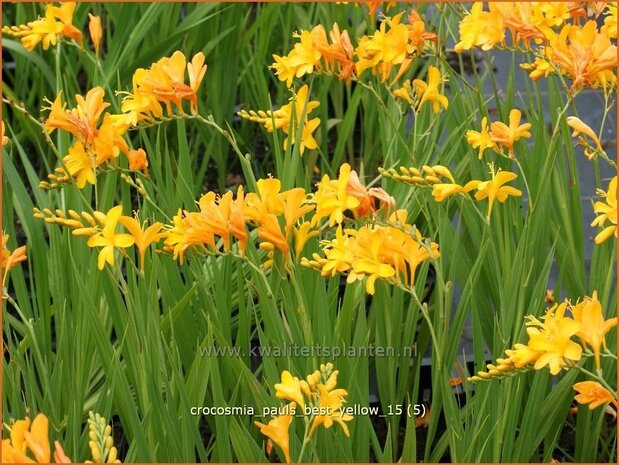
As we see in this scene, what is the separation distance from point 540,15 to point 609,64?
25 centimetres

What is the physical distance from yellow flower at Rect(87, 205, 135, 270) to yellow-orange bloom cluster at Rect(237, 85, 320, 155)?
39 cm

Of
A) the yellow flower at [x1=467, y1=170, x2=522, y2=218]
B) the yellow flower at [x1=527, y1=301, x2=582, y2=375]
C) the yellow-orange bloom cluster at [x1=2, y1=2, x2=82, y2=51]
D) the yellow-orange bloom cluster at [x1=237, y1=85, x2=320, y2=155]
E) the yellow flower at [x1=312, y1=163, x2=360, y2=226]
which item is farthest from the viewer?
the yellow-orange bloom cluster at [x1=2, y1=2, x2=82, y2=51]

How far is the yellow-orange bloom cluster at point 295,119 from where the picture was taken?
177cm

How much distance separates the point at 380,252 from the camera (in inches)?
51.8

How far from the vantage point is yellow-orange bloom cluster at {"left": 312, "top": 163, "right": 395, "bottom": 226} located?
4.41 ft

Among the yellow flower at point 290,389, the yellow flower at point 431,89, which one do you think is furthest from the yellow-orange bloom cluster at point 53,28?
the yellow flower at point 290,389

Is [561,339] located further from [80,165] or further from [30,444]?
[80,165]

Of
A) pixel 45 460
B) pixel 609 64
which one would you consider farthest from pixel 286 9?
pixel 45 460

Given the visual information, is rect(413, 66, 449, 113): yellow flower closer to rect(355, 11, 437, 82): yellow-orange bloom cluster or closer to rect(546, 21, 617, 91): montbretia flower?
rect(355, 11, 437, 82): yellow-orange bloom cluster

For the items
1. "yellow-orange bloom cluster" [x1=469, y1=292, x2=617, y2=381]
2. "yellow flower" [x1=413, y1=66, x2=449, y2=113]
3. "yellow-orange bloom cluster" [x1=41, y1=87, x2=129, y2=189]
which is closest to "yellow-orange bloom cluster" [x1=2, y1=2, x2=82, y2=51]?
"yellow-orange bloom cluster" [x1=41, y1=87, x2=129, y2=189]

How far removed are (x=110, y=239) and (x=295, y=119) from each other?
1.50 ft

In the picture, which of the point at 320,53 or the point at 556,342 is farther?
the point at 320,53

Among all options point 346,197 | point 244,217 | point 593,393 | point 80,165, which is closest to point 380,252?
point 346,197

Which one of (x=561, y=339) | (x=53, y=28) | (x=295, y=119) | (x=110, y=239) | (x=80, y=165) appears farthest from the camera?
(x=53, y=28)
